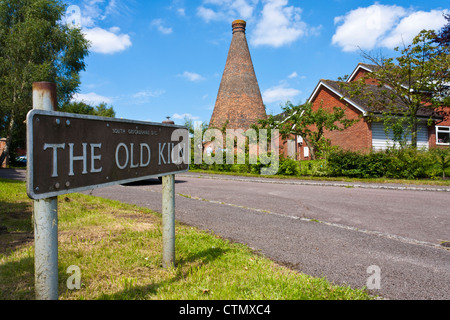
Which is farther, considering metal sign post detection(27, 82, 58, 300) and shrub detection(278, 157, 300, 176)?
shrub detection(278, 157, 300, 176)

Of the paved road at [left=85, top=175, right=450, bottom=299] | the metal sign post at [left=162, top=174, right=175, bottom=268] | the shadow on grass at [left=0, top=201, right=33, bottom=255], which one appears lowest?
the paved road at [left=85, top=175, right=450, bottom=299]

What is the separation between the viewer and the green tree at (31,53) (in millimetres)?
24078

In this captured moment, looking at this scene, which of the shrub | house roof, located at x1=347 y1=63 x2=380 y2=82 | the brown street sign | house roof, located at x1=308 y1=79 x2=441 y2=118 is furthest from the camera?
house roof, located at x1=347 y1=63 x2=380 y2=82

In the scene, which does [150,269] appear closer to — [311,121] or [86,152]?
[86,152]

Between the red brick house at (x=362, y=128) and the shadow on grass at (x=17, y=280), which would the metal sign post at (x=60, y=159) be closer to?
the shadow on grass at (x=17, y=280)

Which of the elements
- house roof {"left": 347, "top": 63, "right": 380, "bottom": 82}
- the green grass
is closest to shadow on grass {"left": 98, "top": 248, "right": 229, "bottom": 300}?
the green grass

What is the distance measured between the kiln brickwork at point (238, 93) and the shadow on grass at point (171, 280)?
97.5 ft

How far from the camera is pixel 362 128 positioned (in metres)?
26.3

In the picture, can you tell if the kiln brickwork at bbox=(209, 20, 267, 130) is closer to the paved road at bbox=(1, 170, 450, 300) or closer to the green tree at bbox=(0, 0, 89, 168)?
A: the green tree at bbox=(0, 0, 89, 168)

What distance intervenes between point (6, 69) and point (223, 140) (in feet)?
63.4

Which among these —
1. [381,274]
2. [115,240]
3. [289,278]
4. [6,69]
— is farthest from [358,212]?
[6,69]

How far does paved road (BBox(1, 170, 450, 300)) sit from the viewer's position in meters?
3.59

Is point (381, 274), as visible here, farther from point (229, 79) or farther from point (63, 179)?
point (229, 79)

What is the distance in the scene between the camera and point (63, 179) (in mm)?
1902
